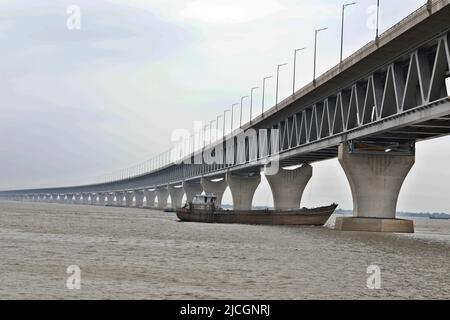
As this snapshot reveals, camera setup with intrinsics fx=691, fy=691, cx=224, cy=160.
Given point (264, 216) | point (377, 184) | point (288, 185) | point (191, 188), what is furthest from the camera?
point (191, 188)

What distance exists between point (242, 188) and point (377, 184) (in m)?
60.3

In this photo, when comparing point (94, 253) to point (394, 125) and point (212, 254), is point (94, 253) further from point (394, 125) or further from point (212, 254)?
point (394, 125)

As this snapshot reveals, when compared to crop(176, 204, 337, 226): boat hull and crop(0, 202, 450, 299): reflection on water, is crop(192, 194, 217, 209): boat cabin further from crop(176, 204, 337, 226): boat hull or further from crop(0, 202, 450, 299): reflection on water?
crop(0, 202, 450, 299): reflection on water

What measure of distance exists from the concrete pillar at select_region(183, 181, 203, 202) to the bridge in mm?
70829

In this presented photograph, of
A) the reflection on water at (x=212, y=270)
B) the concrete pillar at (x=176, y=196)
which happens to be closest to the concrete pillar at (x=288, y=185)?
the reflection on water at (x=212, y=270)

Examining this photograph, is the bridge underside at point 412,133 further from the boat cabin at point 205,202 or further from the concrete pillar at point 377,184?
the boat cabin at point 205,202

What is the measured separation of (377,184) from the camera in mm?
62812

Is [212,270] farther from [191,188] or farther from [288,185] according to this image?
[191,188]

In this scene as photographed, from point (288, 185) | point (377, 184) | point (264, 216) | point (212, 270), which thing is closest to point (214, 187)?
point (288, 185)

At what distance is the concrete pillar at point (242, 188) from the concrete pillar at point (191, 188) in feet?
167

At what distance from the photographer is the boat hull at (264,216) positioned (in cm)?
8850

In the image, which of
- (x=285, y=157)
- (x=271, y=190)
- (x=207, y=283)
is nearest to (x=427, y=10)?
(x=207, y=283)

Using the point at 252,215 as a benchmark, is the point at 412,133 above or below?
above

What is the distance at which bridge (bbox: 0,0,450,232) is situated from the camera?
144 feet
